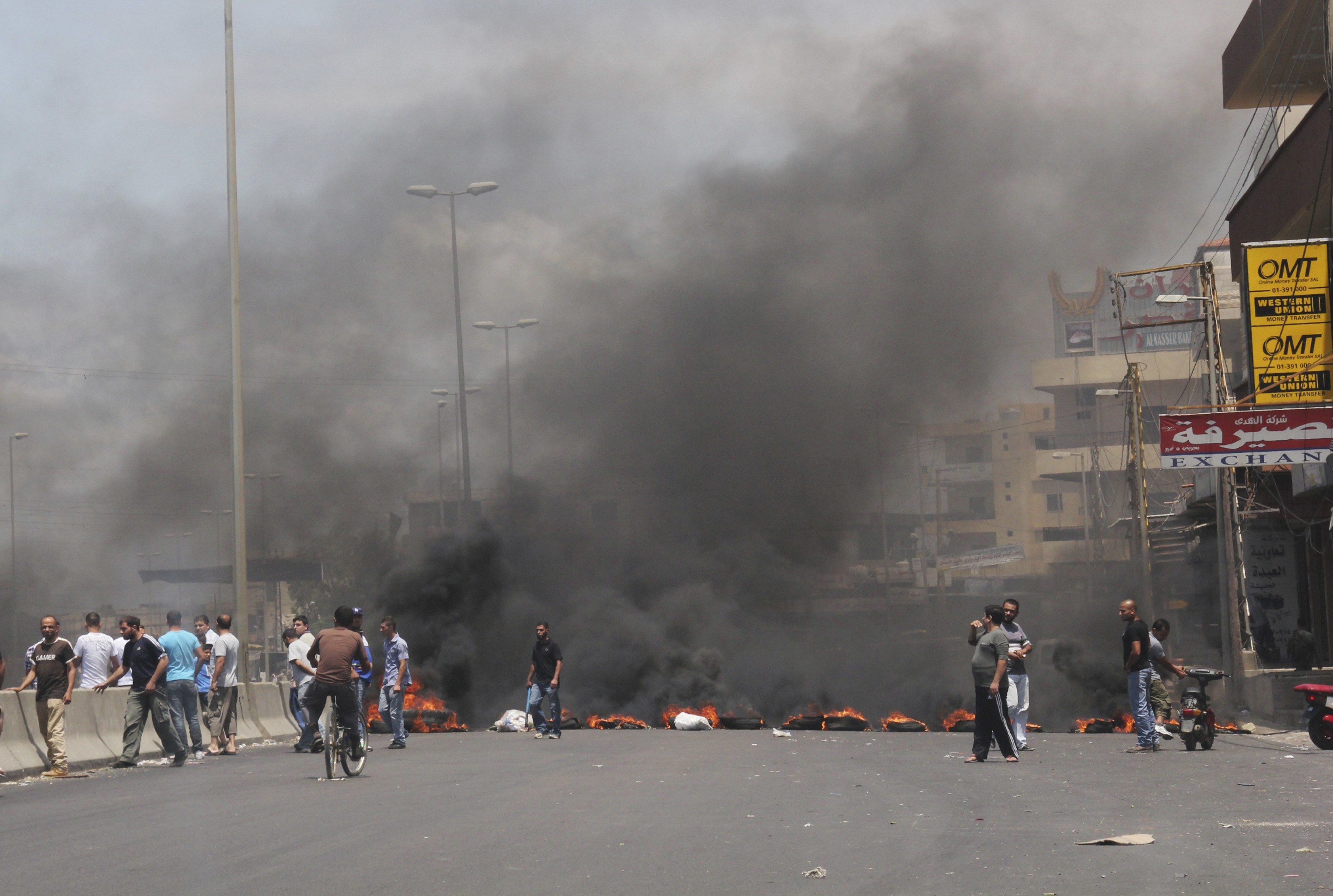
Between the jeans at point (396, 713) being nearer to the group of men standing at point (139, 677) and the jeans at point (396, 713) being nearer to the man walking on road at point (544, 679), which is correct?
the man walking on road at point (544, 679)

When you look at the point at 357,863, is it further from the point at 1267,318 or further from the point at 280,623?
the point at 280,623

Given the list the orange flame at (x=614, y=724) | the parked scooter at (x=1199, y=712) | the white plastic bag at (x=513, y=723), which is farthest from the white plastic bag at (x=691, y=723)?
the parked scooter at (x=1199, y=712)

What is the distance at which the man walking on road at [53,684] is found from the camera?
13484mm

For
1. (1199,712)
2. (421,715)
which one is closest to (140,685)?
(421,715)

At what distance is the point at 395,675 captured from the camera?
17.8 meters

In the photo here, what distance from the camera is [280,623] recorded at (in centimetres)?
5122

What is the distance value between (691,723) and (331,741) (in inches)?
436

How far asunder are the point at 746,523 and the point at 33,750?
81.1ft

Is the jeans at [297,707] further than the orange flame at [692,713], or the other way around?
the orange flame at [692,713]

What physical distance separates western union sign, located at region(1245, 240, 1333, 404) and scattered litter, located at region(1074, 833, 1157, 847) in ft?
48.9

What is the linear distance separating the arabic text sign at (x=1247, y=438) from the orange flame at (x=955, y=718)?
17.5 ft

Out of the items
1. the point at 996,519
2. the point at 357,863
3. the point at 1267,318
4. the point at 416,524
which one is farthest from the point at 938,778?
the point at 996,519

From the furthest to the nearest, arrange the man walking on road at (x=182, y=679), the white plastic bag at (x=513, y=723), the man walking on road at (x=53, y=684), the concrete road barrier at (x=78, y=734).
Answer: the white plastic bag at (x=513, y=723), the man walking on road at (x=182, y=679), the concrete road barrier at (x=78, y=734), the man walking on road at (x=53, y=684)

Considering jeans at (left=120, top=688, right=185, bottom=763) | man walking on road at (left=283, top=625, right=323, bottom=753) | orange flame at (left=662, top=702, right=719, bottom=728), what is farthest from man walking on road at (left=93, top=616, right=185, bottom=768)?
orange flame at (left=662, top=702, right=719, bottom=728)
